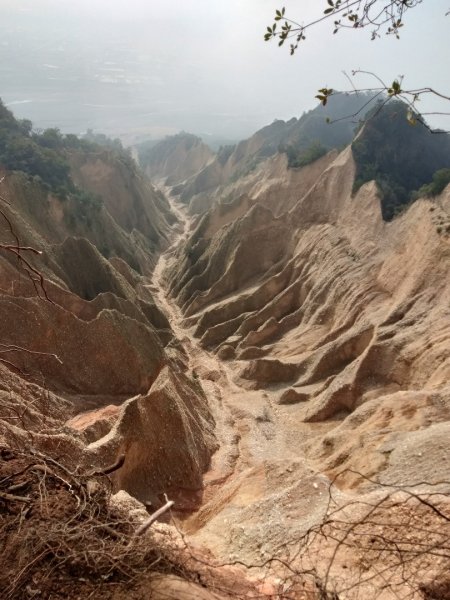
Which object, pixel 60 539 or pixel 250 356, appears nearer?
pixel 60 539

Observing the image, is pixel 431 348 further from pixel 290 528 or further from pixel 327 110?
pixel 327 110

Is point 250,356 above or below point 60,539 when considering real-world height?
below

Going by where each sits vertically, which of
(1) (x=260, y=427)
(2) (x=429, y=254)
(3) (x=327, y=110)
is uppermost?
A: (3) (x=327, y=110)

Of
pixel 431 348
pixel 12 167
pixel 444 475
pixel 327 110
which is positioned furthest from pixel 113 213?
pixel 327 110

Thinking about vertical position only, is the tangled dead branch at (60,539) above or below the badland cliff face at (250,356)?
above

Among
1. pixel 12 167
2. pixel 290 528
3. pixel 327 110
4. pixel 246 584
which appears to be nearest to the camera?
pixel 246 584

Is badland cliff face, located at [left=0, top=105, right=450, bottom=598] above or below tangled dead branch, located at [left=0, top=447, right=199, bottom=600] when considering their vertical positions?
below

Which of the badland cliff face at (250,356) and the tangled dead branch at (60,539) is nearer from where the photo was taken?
the tangled dead branch at (60,539)

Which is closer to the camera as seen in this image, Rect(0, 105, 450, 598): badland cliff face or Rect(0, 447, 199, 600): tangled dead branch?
Rect(0, 447, 199, 600): tangled dead branch
